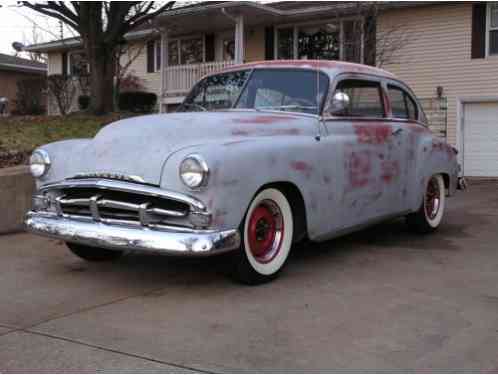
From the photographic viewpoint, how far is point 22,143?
10.4m

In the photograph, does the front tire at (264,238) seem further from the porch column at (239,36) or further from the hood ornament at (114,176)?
the porch column at (239,36)

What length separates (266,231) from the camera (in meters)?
5.00

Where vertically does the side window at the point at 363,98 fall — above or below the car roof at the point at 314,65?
below

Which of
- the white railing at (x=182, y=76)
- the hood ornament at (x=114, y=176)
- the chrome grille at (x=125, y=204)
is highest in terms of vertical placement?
the white railing at (x=182, y=76)

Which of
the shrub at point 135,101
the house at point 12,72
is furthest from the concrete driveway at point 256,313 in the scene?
the house at point 12,72

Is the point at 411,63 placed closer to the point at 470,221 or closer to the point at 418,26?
the point at 418,26

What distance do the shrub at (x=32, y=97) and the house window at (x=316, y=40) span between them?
958cm

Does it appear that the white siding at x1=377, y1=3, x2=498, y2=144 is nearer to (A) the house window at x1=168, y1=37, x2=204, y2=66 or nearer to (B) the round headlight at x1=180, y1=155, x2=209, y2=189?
(A) the house window at x1=168, y1=37, x2=204, y2=66

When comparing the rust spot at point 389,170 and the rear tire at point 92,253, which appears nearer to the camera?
the rear tire at point 92,253

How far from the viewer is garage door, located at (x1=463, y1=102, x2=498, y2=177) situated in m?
16.3

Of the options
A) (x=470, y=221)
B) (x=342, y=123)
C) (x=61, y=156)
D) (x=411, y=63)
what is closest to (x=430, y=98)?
(x=411, y=63)

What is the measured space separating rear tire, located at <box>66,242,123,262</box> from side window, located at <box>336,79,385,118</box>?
2.54 meters

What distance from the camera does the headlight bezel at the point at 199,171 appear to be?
427cm

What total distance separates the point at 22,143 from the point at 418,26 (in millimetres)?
11463
